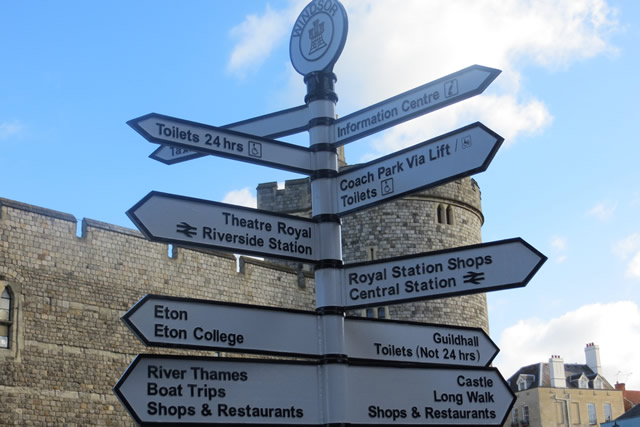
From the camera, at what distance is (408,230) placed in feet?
73.8

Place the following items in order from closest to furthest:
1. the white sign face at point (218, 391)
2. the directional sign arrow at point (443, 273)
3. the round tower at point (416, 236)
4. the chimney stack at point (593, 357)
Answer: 1. the white sign face at point (218, 391)
2. the directional sign arrow at point (443, 273)
3. the round tower at point (416, 236)
4. the chimney stack at point (593, 357)

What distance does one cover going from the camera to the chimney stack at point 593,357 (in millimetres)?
45156

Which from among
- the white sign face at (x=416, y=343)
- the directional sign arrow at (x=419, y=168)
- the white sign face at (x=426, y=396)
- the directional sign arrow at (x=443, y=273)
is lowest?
the white sign face at (x=426, y=396)

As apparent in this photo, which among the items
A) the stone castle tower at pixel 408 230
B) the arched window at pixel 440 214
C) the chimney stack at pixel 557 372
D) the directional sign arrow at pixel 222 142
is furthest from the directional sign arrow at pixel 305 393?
the chimney stack at pixel 557 372

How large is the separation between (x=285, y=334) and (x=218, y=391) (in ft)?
1.62

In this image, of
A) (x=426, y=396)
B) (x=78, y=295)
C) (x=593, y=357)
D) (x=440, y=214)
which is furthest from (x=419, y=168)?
(x=593, y=357)

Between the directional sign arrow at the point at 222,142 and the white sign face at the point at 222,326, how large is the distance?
0.93 meters

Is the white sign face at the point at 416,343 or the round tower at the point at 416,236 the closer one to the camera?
the white sign face at the point at 416,343

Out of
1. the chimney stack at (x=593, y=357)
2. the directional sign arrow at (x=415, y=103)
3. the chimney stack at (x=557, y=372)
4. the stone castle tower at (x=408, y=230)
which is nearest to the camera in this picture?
the directional sign arrow at (x=415, y=103)

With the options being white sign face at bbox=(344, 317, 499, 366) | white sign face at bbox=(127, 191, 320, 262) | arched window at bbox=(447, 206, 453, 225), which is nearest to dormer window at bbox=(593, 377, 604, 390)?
arched window at bbox=(447, 206, 453, 225)

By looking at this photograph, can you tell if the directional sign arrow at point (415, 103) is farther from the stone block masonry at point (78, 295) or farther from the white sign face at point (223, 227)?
the stone block masonry at point (78, 295)

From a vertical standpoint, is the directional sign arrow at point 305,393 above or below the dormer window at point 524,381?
below

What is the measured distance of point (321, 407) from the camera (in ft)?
14.3

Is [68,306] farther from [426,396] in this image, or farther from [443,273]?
[443,273]
